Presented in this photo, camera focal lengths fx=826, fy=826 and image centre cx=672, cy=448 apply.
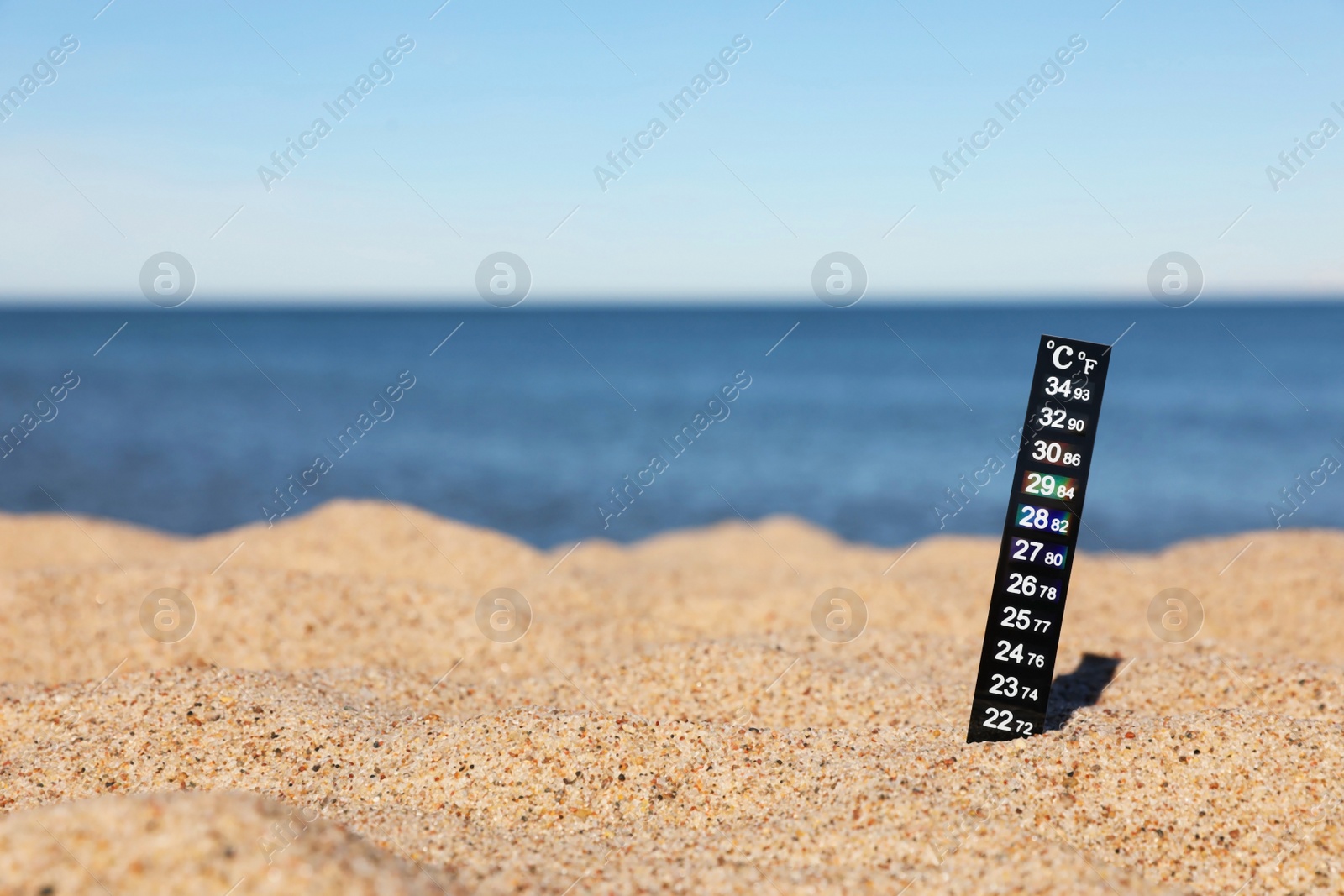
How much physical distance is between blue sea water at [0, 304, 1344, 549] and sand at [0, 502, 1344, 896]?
7662 millimetres

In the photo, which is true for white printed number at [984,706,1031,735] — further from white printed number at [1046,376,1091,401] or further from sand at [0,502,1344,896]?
white printed number at [1046,376,1091,401]

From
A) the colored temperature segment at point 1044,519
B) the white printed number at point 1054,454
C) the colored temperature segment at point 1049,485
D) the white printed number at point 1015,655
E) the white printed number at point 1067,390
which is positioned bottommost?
the white printed number at point 1015,655

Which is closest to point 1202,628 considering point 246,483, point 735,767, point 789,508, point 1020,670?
point 1020,670

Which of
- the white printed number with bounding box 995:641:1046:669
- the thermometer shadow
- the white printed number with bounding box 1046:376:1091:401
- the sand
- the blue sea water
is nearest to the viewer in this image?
the sand

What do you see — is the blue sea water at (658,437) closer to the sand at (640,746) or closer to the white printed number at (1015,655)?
the sand at (640,746)

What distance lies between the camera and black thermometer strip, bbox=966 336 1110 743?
15.8 ft

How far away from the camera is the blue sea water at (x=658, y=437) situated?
18.5 m

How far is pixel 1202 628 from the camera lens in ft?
29.3

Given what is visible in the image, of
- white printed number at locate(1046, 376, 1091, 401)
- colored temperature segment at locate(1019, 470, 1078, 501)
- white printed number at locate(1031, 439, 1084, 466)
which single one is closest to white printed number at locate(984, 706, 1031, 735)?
colored temperature segment at locate(1019, 470, 1078, 501)

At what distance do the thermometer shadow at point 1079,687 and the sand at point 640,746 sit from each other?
5cm

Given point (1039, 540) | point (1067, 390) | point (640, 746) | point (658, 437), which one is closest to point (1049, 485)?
point (1039, 540)

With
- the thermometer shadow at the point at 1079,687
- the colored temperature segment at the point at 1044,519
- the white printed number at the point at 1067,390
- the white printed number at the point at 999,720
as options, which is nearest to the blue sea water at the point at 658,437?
the thermometer shadow at the point at 1079,687

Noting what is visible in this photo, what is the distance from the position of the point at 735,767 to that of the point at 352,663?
14.1 ft

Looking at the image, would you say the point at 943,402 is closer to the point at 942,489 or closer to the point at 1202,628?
the point at 942,489
